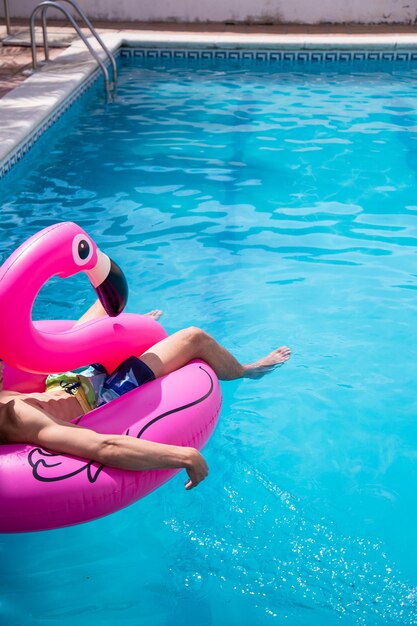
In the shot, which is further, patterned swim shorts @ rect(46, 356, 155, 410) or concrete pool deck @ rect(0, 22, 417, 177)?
concrete pool deck @ rect(0, 22, 417, 177)

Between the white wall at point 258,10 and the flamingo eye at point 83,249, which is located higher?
the white wall at point 258,10

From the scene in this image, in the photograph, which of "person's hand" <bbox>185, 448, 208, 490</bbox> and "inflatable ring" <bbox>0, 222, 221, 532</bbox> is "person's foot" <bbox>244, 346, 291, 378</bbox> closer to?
"inflatable ring" <bbox>0, 222, 221, 532</bbox>

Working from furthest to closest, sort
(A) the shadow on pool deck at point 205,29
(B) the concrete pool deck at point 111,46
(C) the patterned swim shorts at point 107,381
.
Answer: (A) the shadow on pool deck at point 205,29, (B) the concrete pool deck at point 111,46, (C) the patterned swim shorts at point 107,381

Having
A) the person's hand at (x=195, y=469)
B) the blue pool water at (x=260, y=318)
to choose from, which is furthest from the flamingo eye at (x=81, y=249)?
the blue pool water at (x=260, y=318)

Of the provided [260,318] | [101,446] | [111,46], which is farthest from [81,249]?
[111,46]

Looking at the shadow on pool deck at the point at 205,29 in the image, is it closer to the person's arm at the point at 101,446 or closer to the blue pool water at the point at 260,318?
the blue pool water at the point at 260,318

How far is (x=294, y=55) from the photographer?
35.0ft

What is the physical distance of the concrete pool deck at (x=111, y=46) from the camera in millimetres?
7445

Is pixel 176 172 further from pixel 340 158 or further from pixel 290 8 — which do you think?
pixel 290 8

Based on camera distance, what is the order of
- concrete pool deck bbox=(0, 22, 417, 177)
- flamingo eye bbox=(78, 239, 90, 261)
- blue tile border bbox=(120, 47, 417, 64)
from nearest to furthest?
flamingo eye bbox=(78, 239, 90, 261) → concrete pool deck bbox=(0, 22, 417, 177) → blue tile border bbox=(120, 47, 417, 64)

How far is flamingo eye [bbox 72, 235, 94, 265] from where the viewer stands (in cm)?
304

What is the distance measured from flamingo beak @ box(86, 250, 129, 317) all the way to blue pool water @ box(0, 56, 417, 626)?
0.88 metres

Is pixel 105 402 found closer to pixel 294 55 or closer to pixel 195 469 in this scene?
pixel 195 469

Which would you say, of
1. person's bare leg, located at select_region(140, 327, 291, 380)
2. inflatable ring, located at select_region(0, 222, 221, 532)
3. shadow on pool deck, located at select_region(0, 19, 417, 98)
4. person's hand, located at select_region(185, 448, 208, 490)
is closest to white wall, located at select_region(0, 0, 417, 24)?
shadow on pool deck, located at select_region(0, 19, 417, 98)
